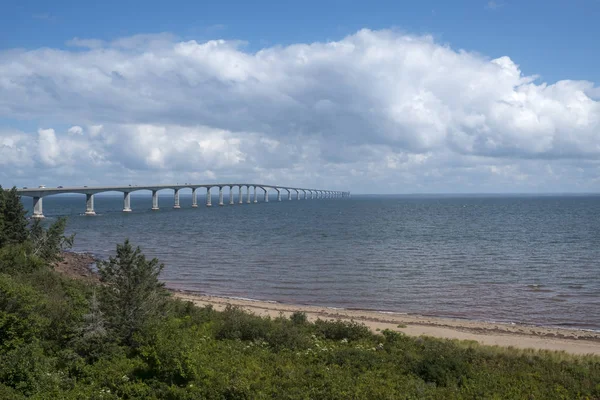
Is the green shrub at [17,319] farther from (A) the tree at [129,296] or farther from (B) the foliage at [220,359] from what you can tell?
(A) the tree at [129,296]

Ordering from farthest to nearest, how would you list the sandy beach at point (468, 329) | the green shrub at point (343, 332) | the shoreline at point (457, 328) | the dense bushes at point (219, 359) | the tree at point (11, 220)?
1. the tree at point (11, 220)
2. the shoreline at point (457, 328)
3. the sandy beach at point (468, 329)
4. the green shrub at point (343, 332)
5. the dense bushes at point (219, 359)

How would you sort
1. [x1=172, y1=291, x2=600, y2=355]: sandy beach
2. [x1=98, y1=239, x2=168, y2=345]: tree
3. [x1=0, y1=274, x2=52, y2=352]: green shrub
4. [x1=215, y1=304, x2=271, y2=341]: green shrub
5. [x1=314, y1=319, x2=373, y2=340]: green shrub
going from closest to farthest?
[x1=0, y1=274, x2=52, y2=352]: green shrub → [x1=98, y1=239, x2=168, y2=345]: tree → [x1=215, y1=304, x2=271, y2=341]: green shrub → [x1=314, y1=319, x2=373, y2=340]: green shrub → [x1=172, y1=291, x2=600, y2=355]: sandy beach

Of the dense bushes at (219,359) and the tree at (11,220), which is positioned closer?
the dense bushes at (219,359)

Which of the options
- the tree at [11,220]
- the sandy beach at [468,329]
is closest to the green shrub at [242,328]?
the sandy beach at [468,329]

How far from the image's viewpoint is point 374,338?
21781mm

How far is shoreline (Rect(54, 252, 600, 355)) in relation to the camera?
24.0 metres

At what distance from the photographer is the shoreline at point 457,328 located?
78.6 feet

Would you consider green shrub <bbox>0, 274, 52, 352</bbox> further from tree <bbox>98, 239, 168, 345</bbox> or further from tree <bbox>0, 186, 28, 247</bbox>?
tree <bbox>0, 186, 28, 247</bbox>

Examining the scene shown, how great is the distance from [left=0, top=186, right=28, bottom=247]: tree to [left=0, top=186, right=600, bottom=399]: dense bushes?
63.6 ft

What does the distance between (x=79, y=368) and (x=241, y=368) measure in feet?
17.0

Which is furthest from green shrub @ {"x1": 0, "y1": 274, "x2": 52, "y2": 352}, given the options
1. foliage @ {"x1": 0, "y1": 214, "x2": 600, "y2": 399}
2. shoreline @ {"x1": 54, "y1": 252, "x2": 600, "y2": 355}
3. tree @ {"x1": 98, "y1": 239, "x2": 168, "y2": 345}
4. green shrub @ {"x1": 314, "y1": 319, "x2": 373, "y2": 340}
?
shoreline @ {"x1": 54, "y1": 252, "x2": 600, "y2": 355}

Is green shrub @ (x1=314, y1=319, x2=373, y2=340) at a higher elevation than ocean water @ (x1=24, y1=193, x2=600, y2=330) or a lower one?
higher

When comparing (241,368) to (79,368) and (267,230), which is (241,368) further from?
(267,230)

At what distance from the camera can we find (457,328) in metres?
27.3
